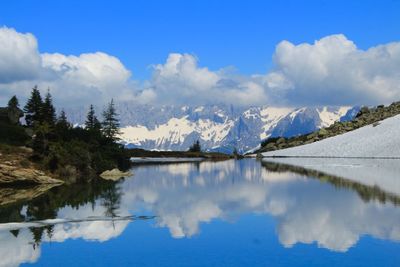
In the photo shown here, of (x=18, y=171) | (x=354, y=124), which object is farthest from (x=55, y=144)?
(x=354, y=124)

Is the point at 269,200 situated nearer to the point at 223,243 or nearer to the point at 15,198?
the point at 223,243

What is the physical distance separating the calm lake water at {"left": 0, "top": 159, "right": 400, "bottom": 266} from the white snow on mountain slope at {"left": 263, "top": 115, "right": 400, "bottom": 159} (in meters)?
81.2

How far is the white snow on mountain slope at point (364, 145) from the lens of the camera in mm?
121919

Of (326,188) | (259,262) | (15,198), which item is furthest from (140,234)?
(326,188)

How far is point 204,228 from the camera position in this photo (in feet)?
91.4

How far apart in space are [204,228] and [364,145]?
10933cm

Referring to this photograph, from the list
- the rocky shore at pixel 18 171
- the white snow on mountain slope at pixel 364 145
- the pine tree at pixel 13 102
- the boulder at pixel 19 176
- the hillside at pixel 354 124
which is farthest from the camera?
the hillside at pixel 354 124

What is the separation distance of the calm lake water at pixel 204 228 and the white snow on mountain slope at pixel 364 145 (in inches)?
3199

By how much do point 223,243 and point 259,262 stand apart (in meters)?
3.93

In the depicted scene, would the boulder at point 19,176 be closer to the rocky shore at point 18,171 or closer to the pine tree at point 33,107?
the rocky shore at point 18,171

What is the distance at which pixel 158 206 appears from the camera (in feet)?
123

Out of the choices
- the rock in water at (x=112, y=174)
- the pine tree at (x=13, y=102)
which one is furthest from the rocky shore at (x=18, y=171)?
the pine tree at (x=13, y=102)

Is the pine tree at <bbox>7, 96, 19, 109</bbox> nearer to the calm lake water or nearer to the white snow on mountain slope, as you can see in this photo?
the calm lake water

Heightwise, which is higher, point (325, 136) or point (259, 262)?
point (325, 136)
